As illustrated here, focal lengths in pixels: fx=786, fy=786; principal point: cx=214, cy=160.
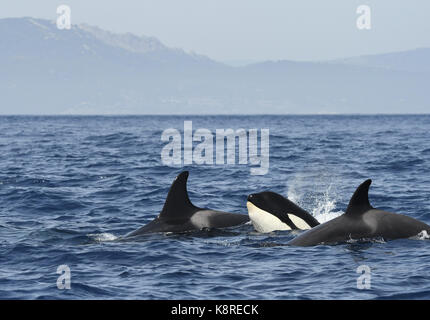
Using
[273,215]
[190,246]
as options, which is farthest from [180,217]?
[273,215]

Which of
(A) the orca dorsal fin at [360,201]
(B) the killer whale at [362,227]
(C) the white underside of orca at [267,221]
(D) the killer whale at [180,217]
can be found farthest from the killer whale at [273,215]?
(A) the orca dorsal fin at [360,201]

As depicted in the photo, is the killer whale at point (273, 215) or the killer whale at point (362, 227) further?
the killer whale at point (273, 215)

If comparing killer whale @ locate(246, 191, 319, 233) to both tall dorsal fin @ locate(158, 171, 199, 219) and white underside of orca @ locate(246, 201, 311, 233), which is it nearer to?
white underside of orca @ locate(246, 201, 311, 233)

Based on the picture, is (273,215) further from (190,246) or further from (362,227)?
(362,227)

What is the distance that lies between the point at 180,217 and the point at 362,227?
13.7 ft

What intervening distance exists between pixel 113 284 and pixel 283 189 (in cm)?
1467

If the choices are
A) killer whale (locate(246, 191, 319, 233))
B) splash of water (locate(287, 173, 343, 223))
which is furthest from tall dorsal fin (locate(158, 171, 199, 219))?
splash of water (locate(287, 173, 343, 223))

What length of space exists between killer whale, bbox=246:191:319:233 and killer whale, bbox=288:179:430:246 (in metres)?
1.51

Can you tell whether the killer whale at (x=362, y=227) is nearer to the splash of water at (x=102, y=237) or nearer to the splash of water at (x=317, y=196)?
the splash of water at (x=102, y=237)

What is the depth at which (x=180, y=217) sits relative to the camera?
17094mm

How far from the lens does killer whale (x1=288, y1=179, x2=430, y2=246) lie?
1491cm

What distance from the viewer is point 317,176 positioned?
101 feet

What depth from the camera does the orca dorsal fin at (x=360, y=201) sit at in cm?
1438
